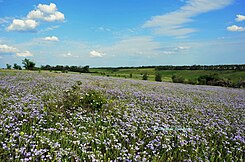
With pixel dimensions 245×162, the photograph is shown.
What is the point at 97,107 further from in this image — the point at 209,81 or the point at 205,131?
the point at 209,81

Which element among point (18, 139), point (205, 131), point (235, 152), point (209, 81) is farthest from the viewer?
point (209, 81)

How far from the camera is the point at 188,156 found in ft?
14.6

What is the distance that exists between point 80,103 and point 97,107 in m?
0.61

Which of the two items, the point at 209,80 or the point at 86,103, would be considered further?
the point at 209,80

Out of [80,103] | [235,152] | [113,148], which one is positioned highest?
[80,103]

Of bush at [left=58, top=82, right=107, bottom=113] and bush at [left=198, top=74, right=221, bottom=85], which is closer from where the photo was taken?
bush at [left=58, top=82, right=107, bottom=113]

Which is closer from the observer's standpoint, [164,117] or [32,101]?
[164,117]

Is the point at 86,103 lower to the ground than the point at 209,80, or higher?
higher

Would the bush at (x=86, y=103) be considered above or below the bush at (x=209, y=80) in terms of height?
above

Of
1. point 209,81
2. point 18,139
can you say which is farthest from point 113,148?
point 209,81

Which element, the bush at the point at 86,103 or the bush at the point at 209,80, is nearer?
the bush at the point at 86,103

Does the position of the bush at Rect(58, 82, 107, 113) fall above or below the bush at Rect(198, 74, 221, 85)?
above

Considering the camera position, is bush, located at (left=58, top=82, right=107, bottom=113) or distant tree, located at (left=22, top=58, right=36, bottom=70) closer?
bush, located at (left=58, top=82, right=107, bottom=113)

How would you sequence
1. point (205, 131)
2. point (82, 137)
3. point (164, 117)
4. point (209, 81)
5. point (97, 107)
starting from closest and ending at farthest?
point (82, 137) < point (205, 131) < point (164, 117) < point (97, 107) < point (209, 81)
